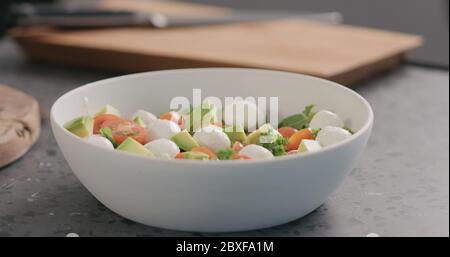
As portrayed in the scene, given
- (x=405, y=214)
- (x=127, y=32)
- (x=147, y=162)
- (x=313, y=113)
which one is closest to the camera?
(x=147, y=162)

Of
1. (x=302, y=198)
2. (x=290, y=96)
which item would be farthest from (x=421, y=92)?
(x=302, y=198)

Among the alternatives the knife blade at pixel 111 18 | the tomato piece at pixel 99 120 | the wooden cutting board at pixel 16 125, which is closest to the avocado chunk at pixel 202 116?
the tomato piece at pixel 99 120

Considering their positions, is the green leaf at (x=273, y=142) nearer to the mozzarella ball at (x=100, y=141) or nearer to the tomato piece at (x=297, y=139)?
the tomato piece at (x=297, y=139)

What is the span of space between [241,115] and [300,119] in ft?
0.28

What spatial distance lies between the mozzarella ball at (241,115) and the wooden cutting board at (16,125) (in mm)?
334

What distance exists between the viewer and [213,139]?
944mm

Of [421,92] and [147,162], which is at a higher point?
[147,162]

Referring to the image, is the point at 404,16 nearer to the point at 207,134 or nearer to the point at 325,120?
the point at 325,120

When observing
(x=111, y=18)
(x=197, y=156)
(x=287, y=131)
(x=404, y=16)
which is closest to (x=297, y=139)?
(x=287, y=131)

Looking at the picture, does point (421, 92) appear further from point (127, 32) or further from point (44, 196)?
point (44, 196)

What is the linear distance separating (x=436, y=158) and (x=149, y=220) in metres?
0.53

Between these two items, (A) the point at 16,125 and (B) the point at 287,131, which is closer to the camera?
(B) the point at 287,131

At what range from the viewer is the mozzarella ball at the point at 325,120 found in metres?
1.02

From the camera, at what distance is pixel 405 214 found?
967 millimetres
